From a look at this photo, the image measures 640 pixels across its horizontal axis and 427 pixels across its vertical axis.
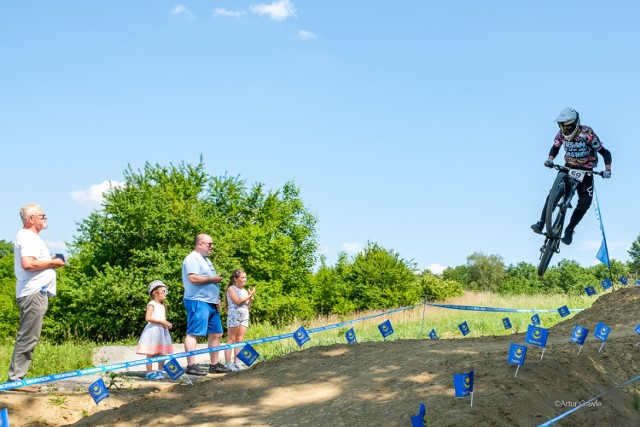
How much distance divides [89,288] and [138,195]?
13.0 ft

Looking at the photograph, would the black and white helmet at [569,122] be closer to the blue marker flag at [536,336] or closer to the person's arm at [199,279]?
the blue marker flag at [536,336]

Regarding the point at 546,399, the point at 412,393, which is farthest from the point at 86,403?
the point at 546,399

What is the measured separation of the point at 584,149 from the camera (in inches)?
438

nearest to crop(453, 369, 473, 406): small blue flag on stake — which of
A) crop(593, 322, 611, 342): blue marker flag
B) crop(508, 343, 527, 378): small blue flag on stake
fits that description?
crop(508, 343, 527, 378): small blue flag on stake

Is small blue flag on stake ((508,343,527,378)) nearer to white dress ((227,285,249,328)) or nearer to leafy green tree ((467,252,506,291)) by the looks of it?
white dress ((227,285,249,328))

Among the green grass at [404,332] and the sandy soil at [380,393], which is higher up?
the green grass at [404,332]

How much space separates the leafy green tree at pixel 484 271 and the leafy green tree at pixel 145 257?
2275 cm

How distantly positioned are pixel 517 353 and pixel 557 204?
5824 millimetres

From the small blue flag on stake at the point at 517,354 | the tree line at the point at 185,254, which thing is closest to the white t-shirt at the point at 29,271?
the small blue flag on stake at the point at 517,354

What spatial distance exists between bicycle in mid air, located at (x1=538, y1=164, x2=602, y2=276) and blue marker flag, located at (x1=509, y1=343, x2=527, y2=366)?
5.44 meters

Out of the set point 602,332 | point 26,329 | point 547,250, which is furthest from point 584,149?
point 26,329

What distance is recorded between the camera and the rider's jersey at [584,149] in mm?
11086

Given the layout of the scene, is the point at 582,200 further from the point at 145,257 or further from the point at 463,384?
the point at 145,257

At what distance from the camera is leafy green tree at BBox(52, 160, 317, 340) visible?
941 inches
